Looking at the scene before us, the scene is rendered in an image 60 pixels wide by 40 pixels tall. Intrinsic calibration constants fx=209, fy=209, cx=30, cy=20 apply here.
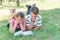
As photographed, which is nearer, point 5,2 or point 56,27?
point 56,27

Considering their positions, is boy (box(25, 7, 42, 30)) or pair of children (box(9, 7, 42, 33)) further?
boy (box(25, 7, 42, 30))

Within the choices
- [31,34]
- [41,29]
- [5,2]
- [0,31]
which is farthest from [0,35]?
[5,2]

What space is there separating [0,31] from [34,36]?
2.81 ft

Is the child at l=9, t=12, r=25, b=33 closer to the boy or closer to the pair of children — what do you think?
the pair of children

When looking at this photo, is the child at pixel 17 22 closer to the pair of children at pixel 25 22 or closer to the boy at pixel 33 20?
the pair of children at pixel 25 22

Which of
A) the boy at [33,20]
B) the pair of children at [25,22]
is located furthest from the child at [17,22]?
the boy at [33,20]

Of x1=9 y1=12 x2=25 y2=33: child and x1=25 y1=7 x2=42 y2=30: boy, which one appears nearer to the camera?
x1=9 y1=12 x2=25 y2=33: child

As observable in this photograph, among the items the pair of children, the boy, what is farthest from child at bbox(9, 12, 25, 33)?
the boy

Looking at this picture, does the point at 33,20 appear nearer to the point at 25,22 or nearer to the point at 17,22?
the point at 25,22

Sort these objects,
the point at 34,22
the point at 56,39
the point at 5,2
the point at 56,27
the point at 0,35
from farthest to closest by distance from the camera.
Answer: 1. the point at 5,2
2. the point at 56,27
3. the point at 34,22
4. the point at 0,35
5. the point at 56,39

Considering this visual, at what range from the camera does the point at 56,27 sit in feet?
16.2

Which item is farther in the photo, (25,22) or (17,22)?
(25,22)

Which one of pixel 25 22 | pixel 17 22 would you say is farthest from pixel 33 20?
pixel 17 22

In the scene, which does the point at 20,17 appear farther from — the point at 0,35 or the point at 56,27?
the point at 56,27
